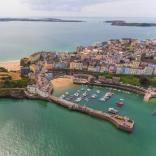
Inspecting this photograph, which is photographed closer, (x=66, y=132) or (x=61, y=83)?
(x=66, y=132)

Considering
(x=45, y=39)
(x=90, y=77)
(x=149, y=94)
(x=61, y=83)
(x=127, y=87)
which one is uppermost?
(x=149, y=94)

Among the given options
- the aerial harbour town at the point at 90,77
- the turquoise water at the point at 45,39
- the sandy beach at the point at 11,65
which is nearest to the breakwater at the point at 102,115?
the aerial harbour town at the point at 90,77

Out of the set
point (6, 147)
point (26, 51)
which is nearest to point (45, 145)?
point (6, 147)

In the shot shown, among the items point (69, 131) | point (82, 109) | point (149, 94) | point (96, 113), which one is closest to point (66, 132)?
point (69, 131)

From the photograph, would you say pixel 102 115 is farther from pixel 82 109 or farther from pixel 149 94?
pixel 149 94

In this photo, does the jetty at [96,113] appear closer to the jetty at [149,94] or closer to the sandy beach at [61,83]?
the sandy beach at [61,83]
